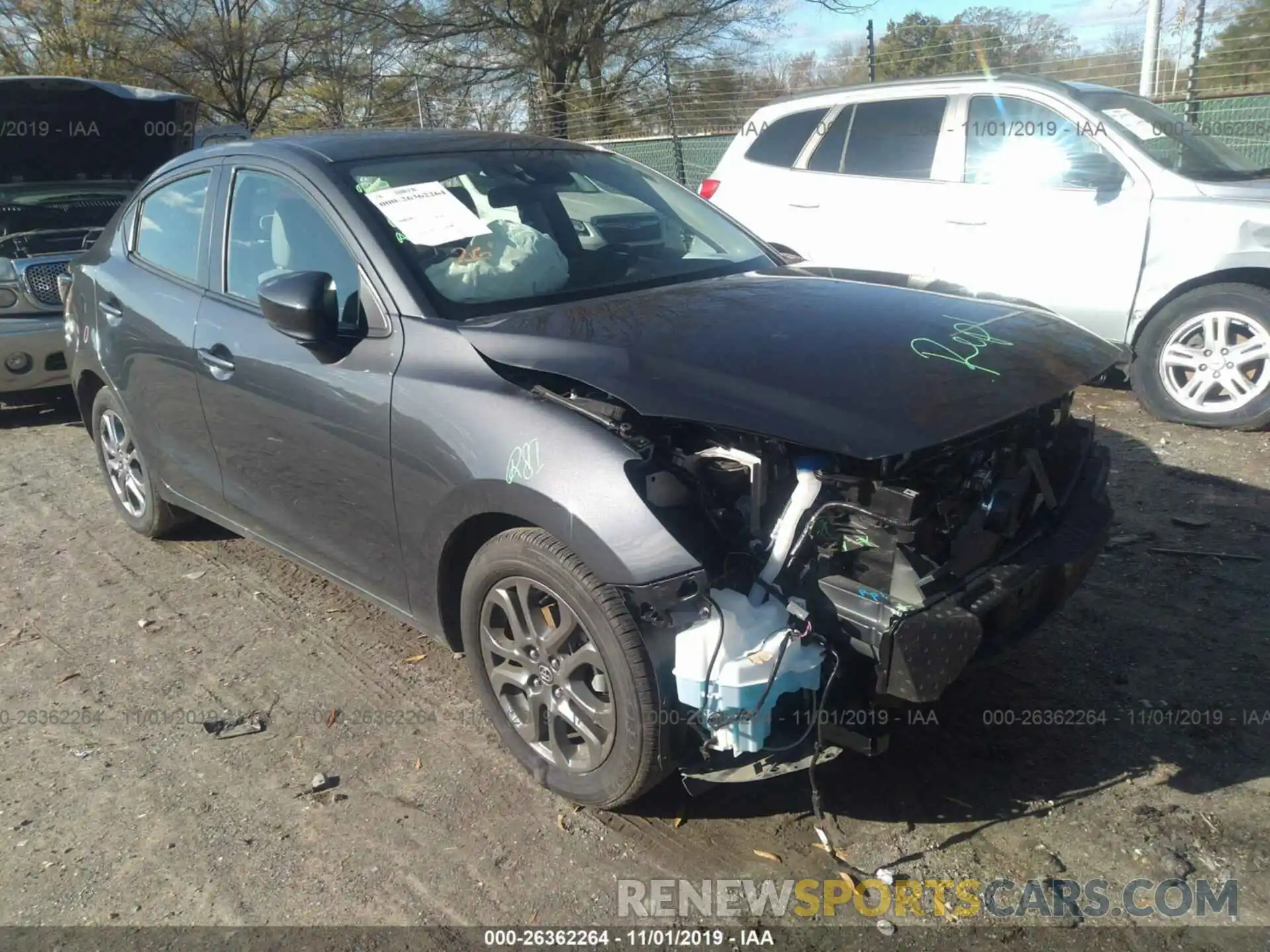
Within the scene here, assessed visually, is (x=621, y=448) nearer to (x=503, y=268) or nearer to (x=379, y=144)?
(x=503, y=268)

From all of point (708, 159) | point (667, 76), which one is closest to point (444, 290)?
point (708, 159)

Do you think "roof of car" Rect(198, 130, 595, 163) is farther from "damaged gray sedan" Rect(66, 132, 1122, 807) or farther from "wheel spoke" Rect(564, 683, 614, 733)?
"wheel spoke" Rect(564, 683, 614, 733)

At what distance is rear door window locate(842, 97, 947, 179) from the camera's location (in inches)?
269

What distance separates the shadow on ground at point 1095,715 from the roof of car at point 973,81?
3370mm

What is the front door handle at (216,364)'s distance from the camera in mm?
3747

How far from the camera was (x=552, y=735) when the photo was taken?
293cm

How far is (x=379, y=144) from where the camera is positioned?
3756 mm

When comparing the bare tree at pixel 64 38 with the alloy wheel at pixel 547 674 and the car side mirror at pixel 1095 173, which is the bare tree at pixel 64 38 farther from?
the alloy wheel at pixel 547 674

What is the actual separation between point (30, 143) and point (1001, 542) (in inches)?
298

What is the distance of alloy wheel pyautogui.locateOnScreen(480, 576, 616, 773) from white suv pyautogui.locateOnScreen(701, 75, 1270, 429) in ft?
10.1

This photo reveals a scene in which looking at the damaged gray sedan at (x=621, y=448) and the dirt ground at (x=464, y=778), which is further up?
the damaged gray sedan at (x=621, y=448)

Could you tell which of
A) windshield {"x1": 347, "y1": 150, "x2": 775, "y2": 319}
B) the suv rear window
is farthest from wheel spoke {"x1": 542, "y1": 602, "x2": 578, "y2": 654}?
the suv rear window

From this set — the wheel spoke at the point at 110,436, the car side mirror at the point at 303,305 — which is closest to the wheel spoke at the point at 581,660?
the car side mirror at the point at 303,305

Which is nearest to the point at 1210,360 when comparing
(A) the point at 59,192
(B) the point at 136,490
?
(B) the point at 136,490
